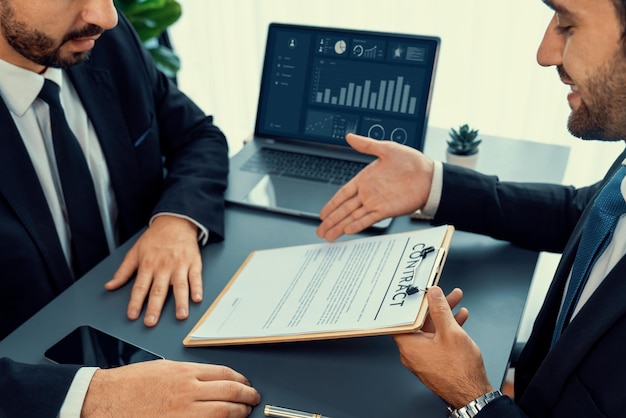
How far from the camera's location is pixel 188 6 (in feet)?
10.1

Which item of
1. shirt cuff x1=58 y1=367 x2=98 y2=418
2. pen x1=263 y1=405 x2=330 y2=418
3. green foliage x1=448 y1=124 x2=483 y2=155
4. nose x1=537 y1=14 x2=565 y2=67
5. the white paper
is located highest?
nose x1=537 y1=14 x2=565 y2=67

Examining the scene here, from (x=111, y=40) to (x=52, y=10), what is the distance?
27 cm

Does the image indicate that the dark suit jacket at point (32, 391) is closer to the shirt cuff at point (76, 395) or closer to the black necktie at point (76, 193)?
the shirt cuff at point (76, 395)

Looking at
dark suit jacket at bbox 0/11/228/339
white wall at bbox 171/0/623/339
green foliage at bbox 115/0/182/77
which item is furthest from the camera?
green foliage at bbox 115/0/182/77

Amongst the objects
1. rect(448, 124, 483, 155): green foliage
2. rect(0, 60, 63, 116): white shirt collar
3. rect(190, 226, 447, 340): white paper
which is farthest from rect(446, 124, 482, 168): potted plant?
rect(0, 60, 63, 116): white shirt collar

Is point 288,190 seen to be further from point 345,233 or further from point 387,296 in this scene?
point 387,296

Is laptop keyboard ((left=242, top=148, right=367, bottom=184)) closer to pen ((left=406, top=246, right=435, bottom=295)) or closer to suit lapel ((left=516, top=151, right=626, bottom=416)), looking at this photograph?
pen ((left=406, top=246, right=435, bottom=295))

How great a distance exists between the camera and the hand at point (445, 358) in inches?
37.5

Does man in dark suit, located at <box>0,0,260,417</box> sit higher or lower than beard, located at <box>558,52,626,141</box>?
lower

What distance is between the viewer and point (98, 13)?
135cm

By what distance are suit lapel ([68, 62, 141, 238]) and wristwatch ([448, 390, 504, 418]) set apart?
36.7 inches

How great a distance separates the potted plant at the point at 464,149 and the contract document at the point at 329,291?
1.28 ft

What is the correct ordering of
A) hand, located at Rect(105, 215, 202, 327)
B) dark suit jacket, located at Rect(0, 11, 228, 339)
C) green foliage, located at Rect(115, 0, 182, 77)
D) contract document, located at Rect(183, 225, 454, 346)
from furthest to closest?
green foliage, located at Rect(115, 0, 182, 77)
dark suit jacket, located at Rect(0, 11, 228, 339)
hand, located at Rect(105, 215, 202, 327)
contract document, located at Rect(183, 225, 454, 346)

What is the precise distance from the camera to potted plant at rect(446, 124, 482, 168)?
1.54 m
